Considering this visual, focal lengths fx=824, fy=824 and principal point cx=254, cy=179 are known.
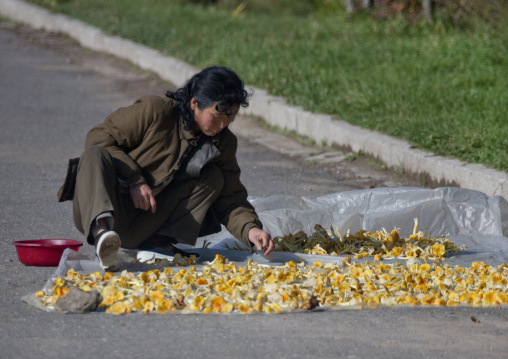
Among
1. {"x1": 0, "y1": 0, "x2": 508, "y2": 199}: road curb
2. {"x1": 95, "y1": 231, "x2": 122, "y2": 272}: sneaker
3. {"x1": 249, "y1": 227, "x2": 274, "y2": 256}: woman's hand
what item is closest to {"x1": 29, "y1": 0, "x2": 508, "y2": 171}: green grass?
{"x1": 0, "y1": 0, "x2": 508, "y2": 199}: road curb

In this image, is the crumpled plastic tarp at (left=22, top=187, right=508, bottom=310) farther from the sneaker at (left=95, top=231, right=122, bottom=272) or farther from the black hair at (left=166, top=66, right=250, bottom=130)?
the black hair at (left=166, top=66, right=250, bottom=130)

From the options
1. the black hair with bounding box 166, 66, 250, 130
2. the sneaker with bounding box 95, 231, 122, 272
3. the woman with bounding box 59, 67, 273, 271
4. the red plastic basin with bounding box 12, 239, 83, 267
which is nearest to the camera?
the sneaker with bounding box 95, 231, 122, 272

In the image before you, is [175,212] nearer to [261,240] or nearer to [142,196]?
[142,196]

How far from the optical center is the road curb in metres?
5.15

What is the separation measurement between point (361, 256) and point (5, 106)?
5.21 metres

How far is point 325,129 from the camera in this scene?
6.76m

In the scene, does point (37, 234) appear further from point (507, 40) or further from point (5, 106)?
point (507, 40)

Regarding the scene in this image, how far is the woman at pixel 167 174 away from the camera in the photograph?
3.50 m

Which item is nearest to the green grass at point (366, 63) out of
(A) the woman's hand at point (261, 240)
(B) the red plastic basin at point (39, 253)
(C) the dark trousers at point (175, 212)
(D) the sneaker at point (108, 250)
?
(A) the woman's hand at point (261, 240)

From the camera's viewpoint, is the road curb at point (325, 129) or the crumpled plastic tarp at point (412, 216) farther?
the road curb at point (325, 129)

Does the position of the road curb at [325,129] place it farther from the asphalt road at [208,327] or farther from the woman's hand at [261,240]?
the woman's hand at [261,240]

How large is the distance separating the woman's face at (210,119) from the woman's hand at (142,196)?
0.37 m

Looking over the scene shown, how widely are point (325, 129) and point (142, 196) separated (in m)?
3.38

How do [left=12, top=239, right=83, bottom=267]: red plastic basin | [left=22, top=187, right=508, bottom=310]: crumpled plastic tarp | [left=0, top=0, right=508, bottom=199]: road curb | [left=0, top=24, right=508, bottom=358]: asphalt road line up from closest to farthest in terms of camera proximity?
[left=0, top=24, right=508, bottom=358]: asphalt road, [left=12, top=239, right=83, bottom=267]: red plastic basin, [left=22, top=187, right=508, bottom=310]: crumpled plastic tarp, [left=0, top=0, right=508, bottom=199]: road curb
